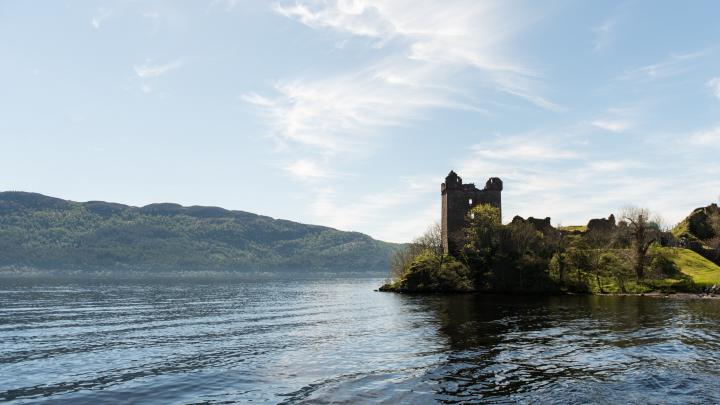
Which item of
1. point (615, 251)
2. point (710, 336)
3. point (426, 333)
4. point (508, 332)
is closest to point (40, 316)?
point (426, 333)

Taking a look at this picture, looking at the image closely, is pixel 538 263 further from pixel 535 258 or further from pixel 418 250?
pixel 418 250

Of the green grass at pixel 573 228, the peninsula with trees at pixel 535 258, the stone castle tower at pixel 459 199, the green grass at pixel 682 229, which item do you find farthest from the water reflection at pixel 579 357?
the green grass at pixel 682 229

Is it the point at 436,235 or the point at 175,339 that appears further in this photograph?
the point at 436,235

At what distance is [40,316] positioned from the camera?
5522 cm

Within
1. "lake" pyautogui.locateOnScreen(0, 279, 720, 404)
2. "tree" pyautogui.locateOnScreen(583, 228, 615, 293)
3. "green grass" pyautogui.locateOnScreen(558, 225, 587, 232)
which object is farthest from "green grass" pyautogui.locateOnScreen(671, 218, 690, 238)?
"lake" pyautogui.locateOnScreen(0, 279, 720, 404)

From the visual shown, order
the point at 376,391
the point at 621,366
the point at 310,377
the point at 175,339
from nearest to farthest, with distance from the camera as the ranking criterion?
the point at 376,391
the point at 310,377
the point at 621,366
the point at 175,339

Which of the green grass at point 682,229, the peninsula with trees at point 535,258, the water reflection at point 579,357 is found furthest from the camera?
the green grass at point 682,229

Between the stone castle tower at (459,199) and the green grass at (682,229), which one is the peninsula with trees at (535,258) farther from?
the green grass at (682,229)

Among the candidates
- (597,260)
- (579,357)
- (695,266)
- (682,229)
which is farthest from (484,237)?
(579,357)

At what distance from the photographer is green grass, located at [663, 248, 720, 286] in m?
81.6

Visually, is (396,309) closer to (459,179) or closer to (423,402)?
(423,402)

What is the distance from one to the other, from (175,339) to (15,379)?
1377cm

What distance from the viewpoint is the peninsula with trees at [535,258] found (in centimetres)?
8644

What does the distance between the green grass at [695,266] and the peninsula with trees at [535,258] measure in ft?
0.33
